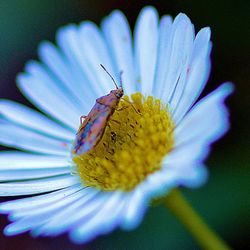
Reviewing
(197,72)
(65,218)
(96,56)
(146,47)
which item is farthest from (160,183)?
(96,56)

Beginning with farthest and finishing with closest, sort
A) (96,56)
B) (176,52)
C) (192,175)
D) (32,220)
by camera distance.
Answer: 1. (96,56)
2. (176,52)
3. (32,220)
4. (192,175)

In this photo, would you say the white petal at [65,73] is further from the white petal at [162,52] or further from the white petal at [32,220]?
the white petal at [32,220]

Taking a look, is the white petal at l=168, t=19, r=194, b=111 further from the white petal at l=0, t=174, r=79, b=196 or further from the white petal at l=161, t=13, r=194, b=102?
the white petal at l=0, t=174, r=79, b=196

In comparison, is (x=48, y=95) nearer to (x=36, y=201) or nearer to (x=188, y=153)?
(x=36, y=201)

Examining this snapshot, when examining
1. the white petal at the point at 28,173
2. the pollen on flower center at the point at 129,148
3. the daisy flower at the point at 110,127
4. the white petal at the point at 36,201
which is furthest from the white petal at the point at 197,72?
the white petal at the point at 28,173

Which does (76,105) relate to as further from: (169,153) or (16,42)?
(169,153)

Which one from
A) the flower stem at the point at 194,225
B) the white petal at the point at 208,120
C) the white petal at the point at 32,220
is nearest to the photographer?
the white petal at the point at 208,120
